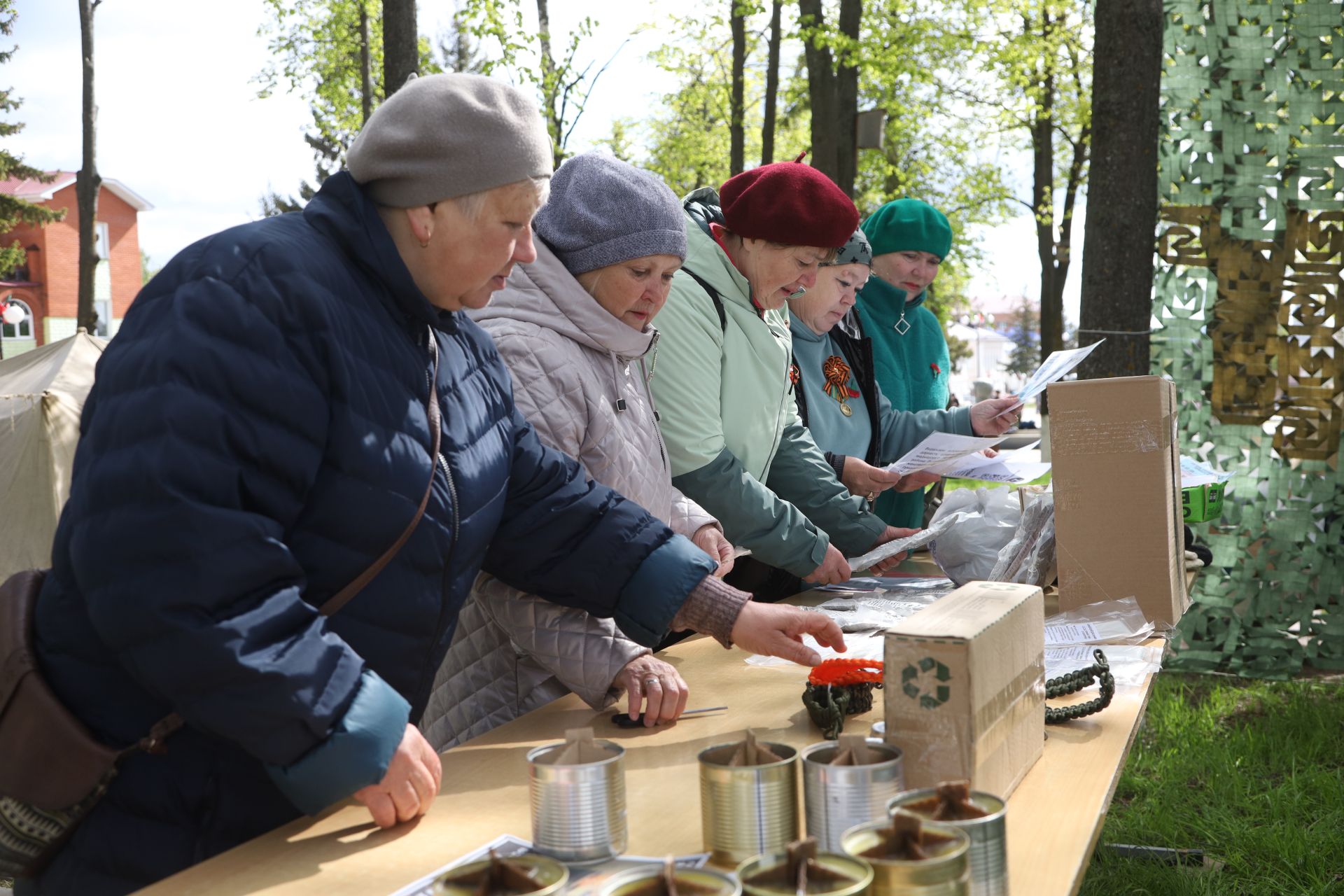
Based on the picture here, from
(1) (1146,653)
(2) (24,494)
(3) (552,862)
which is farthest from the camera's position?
(2) (24,494)

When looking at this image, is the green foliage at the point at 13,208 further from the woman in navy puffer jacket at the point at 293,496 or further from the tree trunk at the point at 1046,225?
the woman in navy puffer jacket at the point at 293,496

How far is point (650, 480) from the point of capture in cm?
239

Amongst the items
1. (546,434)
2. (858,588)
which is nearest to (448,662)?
(546,434)

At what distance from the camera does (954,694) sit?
→ 1383 mm

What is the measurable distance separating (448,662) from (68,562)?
0.87 meters

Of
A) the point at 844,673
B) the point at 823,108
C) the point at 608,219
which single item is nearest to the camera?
the point at 844,673

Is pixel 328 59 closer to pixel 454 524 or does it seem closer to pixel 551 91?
pixel 551 91

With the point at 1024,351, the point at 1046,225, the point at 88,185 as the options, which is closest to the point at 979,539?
the point at 88,185

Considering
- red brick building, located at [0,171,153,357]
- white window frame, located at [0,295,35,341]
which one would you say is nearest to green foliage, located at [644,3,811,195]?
red brick building, located at [0,171,153,357]

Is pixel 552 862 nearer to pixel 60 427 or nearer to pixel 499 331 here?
pixel 499 331

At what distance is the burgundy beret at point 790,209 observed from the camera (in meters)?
3.08

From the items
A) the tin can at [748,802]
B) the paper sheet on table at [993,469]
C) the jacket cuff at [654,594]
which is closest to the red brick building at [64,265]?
the paper sheet on table at [993,469]

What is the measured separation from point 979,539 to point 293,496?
2.09 meters

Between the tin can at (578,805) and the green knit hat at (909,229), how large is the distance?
340cm
